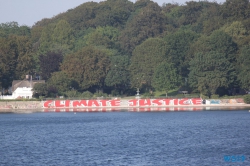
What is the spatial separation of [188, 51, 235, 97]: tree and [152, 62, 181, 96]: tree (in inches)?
120

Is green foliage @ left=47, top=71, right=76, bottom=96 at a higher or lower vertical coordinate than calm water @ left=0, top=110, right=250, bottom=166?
higher

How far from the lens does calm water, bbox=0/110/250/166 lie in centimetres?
4497

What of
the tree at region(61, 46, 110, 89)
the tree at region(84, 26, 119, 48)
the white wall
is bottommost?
the white wall

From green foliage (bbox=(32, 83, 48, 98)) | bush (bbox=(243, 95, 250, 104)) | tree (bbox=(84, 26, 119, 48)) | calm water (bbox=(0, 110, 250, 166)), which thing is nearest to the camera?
calm water (bbox=(0, 110, 250, 166))

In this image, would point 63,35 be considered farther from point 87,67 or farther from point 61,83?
point 61,83

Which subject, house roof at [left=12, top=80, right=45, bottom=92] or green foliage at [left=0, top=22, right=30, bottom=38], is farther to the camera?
green foliage at [left=0, top=22, right=30, bottom=38]

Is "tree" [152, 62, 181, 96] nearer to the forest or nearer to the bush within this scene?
the forest

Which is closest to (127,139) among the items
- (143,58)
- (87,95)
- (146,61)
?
(87,95)

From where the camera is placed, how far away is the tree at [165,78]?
10875 centimetres

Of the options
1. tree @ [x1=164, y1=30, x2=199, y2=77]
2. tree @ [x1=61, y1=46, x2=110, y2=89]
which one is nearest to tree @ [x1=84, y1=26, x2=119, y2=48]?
tree @ [x1=61, y1=46, x2=110, y2=89]

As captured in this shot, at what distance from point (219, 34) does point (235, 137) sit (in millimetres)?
56825

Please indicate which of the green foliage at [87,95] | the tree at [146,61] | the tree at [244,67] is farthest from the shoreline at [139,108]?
the tree at [146,61]

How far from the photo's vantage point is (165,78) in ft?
357

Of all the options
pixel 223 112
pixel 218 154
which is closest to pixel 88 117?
pixel 223 112
